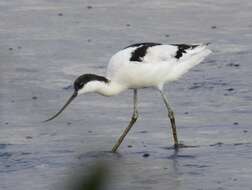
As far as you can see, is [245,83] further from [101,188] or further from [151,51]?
[101,188]

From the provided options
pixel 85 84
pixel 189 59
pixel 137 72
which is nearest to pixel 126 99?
pixel 189 59

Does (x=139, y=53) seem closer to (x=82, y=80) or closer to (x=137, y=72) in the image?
(x=137, y=72)

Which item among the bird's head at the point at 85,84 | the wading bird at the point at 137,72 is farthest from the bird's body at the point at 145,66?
the bird's head at the point at 85,84

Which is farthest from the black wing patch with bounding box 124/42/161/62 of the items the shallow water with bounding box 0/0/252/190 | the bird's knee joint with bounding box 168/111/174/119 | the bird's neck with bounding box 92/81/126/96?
the shallow water with bounding box 0/0/252/190

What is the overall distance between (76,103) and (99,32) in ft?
9.86

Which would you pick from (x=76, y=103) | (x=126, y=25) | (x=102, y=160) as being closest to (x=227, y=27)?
(x=126, y=25)

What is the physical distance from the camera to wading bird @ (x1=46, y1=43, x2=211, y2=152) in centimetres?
755

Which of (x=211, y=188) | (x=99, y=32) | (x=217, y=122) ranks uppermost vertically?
(x=211, y=188)

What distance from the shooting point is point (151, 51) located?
772 centimetres

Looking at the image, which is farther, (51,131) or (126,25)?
(126,25)

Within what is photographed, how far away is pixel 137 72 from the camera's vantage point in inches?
298

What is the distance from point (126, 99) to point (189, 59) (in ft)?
4.14

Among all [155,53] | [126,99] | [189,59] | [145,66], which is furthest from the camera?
[126,99]

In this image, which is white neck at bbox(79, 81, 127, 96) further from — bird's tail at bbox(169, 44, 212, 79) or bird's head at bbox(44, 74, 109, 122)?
bird's tail at bbox(169, 44, 212, 79)
